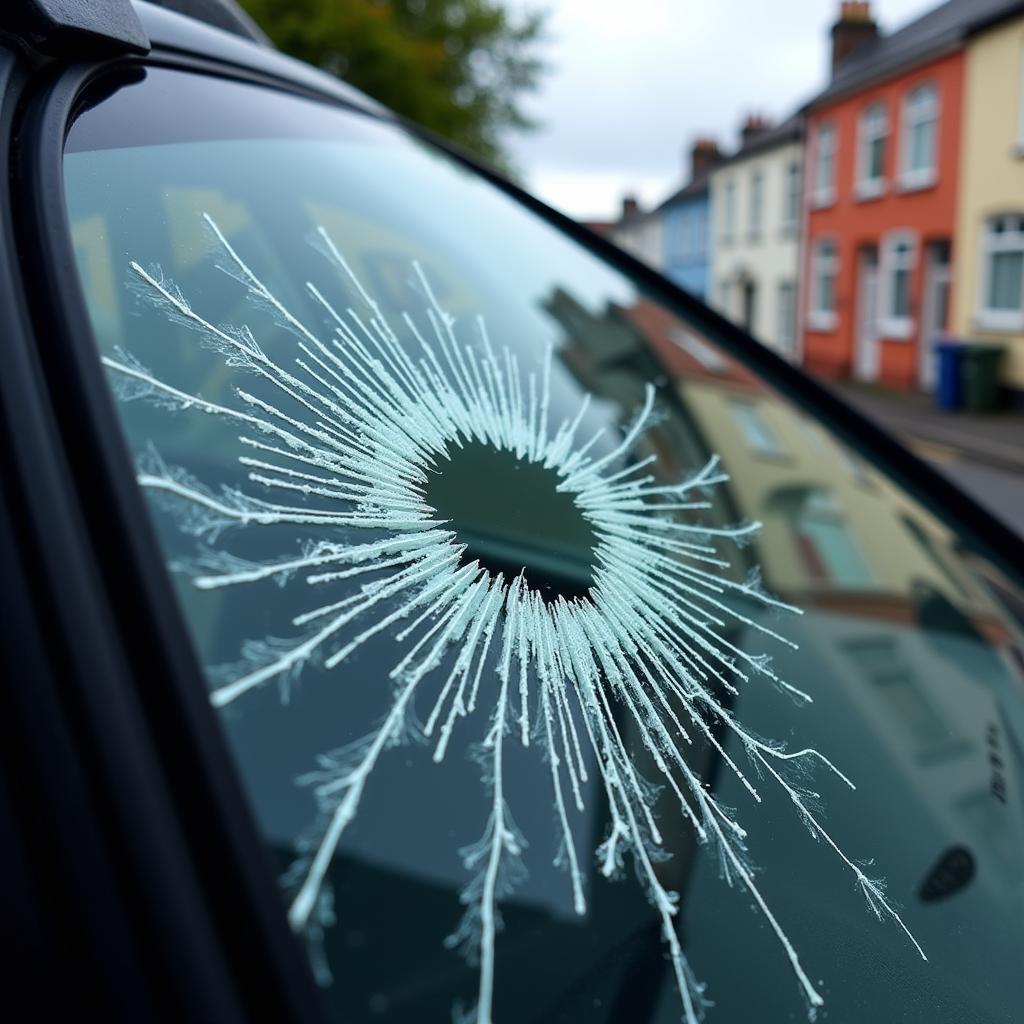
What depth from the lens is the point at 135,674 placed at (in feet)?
1.38

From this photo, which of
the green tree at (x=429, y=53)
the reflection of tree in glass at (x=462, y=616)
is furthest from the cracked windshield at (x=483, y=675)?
the green tree at (x=429, y=53)

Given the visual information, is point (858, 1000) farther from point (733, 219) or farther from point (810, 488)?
point (733, 219)

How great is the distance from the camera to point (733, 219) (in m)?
28.5

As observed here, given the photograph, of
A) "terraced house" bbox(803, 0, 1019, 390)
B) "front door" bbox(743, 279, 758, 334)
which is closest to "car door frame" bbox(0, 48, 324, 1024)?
"terraced house" bbox(803, 0, 1019, 390)

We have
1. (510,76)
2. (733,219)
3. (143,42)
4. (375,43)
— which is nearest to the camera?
(143,42)

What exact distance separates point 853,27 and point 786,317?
254 inches

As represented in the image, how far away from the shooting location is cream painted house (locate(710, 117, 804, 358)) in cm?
2403

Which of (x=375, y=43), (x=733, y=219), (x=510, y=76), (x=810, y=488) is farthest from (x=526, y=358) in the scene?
(x=733, y=219)

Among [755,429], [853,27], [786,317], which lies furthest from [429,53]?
[755,429]

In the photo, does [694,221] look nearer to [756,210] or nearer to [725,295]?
[725,295]

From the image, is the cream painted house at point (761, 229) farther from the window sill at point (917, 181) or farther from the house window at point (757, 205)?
the window sill at point (917, 181)

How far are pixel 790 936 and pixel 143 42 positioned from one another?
0.72 m

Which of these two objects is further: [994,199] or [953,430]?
[994,199]

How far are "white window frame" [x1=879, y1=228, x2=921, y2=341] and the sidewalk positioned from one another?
1247mm
